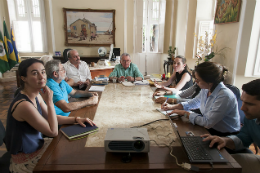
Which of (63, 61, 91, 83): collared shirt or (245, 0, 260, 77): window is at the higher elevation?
(245, 0, 260, 77): window

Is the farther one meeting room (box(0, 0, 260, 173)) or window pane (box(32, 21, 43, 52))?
window pane (box(32, 21, 43, 52))

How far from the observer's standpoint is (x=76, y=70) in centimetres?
356

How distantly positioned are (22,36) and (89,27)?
239cm

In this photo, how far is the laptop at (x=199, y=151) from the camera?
1.00 m

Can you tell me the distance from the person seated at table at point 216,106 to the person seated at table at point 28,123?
38.7 inches

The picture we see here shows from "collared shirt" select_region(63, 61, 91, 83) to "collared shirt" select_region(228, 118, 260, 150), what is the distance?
2933 millimetres

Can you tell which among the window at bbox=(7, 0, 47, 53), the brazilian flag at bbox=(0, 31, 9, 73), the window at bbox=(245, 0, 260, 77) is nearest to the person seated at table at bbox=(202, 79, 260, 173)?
the window at bbox=(245, 0, 260, 77)

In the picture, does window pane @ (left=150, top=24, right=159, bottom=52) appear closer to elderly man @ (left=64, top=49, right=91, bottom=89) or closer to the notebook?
elderly man @ (left=64, top=49, right=91, bottom=89)

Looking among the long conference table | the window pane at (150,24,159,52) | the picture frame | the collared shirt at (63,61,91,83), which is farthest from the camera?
the window pane at (150,24,159,52)

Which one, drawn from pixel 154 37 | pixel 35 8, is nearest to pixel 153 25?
pixel 154 37

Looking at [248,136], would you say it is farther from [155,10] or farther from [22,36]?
[22,36]

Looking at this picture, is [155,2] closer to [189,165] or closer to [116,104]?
[116,104]

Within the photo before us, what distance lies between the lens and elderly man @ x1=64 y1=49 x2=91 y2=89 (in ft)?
11.2

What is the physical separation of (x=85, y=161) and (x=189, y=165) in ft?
1.86
